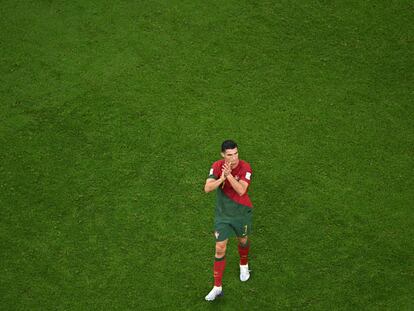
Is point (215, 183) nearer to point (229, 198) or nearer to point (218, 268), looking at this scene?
point (229, 198)

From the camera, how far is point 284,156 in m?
7.23

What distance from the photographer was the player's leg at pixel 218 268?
18.5 feet

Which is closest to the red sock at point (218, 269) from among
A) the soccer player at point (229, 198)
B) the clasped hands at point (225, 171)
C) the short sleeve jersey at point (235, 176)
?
the soccer player at point (229, 198)

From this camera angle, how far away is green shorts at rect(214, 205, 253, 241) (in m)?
5.58

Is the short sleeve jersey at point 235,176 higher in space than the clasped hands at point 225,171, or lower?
lower

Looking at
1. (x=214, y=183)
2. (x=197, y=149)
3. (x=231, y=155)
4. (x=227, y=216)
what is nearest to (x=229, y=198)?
(x=227, y=216)

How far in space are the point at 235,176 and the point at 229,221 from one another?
0.45 meters

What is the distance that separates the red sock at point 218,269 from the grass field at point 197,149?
0.83 ft

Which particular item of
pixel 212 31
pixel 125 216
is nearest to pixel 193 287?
pixel 125 216

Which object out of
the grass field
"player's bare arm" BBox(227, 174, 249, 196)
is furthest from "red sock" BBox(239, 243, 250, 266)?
"player's bare arm" BBox(227, 174, 249, 196)

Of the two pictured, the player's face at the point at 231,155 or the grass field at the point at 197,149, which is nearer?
the player's face at the point at 231,155

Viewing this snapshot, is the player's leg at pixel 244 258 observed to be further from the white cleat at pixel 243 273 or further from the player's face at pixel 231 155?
the player's face at pixel 231 155

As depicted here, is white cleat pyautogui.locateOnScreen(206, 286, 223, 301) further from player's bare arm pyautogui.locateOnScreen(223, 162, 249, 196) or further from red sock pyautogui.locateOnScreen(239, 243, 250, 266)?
player's bare arm pyautogui.locateOnScreen(223, 162, 249, 196)

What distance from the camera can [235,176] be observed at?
552 cm
